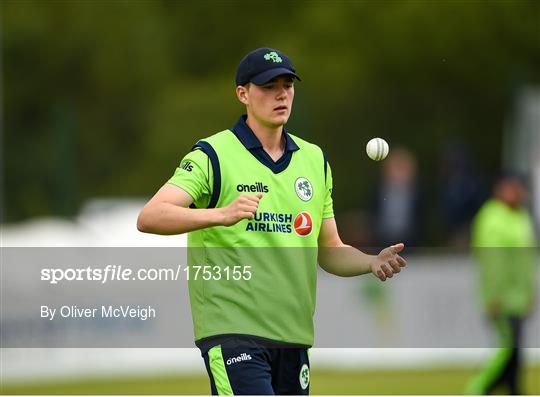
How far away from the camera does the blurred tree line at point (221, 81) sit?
20.2 m

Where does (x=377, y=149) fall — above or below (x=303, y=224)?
above

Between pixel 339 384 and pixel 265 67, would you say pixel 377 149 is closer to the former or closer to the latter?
pixel 265 67

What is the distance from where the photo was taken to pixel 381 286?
1769 cm

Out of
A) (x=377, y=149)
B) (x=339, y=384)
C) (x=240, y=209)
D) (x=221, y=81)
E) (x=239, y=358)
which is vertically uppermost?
(x=221, y=81)

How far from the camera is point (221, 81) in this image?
3297 cm

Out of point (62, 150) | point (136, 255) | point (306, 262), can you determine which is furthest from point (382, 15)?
point (306, 262)

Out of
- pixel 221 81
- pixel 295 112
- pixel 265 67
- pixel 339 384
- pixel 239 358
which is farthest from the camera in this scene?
pixel 221 81

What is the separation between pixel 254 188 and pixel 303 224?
1.04 feet

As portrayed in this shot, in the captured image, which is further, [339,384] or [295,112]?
[295,112]

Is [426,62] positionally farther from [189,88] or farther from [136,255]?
[136,255]

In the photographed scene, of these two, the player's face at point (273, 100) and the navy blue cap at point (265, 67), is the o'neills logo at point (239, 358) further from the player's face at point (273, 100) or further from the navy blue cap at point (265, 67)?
the navy blue cap at point (265, 67)

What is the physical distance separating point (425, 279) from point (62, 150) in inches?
197

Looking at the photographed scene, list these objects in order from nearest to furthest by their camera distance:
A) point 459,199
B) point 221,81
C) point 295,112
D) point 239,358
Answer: point 239,358, point 295,112, point 459,199, point 221,81

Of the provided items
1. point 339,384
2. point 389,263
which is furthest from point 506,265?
point 389,263
